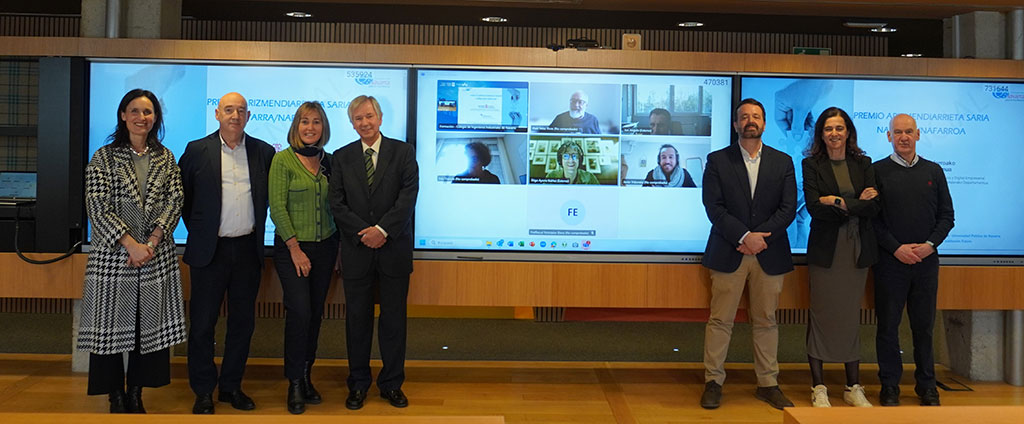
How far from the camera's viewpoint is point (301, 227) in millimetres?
4602

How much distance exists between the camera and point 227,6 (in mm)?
7566

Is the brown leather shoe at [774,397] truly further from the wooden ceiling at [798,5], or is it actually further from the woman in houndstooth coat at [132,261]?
the woman in houndstooth coat at [132,261]

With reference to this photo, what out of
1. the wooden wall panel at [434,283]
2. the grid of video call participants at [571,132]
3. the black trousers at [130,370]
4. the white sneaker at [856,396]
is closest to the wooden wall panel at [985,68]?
the grid of video call participants at [571,132]

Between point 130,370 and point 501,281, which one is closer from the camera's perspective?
point 130,370

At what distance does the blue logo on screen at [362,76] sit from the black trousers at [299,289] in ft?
3.79

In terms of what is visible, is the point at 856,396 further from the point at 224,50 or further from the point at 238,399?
the point at 224,50

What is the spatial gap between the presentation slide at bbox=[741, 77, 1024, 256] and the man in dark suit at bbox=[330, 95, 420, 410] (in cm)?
247

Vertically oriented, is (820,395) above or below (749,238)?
below

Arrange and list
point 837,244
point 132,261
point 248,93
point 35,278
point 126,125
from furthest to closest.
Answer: point 248,93 < point 35,278 < point 837,244 < point 126,125 < point 132,261

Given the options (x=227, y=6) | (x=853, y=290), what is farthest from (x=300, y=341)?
(x=227, y=6)

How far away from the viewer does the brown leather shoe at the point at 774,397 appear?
16.1 ft

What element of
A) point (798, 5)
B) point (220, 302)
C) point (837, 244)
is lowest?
point (220, 302)

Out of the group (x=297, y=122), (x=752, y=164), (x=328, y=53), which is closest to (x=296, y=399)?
(x=297, y=122)

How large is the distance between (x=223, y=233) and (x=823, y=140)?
3479 mm
